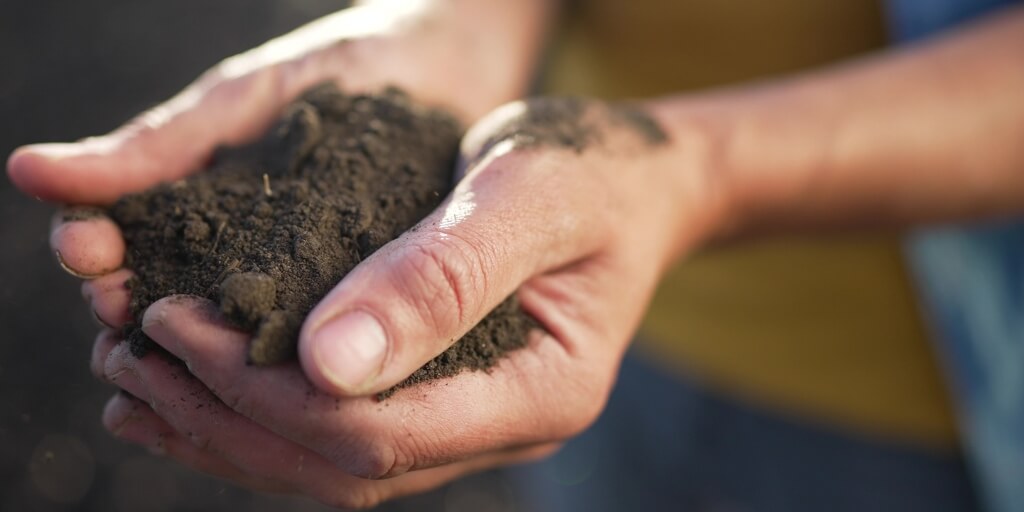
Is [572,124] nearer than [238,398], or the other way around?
[238,398]

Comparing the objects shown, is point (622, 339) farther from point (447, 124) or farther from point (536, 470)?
point (536, 470)

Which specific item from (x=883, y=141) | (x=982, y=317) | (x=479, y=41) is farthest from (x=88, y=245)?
(x=982, y=317)

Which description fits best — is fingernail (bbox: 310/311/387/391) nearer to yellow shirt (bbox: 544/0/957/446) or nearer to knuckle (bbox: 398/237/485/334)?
knuckle (bbox: 398/237/485/334)

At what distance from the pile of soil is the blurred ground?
0.70 metres

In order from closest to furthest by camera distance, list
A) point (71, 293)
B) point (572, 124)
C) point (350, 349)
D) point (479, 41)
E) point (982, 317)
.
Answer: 1. point (350, 349)
2. point (572, 124)
3. point (982, 317)
4. point (479, 41)
5. point (71, 293)

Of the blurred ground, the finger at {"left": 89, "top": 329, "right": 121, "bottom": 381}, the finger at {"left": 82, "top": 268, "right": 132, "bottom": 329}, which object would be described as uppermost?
the finger at {"left": 82, "top": 268, "right": 132, "bottom": 329}

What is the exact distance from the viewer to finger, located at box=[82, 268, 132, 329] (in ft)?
3.42

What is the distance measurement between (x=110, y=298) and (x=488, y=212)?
1.90 ft

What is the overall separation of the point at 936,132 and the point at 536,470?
1589 mm

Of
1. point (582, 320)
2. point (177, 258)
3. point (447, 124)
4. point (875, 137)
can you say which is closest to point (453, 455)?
point (582, 320)

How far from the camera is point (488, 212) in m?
0.99

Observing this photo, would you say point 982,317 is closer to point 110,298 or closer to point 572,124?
point 572,124

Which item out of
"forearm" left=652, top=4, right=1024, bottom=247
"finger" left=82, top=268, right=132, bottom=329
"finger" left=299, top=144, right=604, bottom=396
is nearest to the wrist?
"forearm" left=652, top=4, right=1024, bottom=247

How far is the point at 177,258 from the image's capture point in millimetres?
1112
